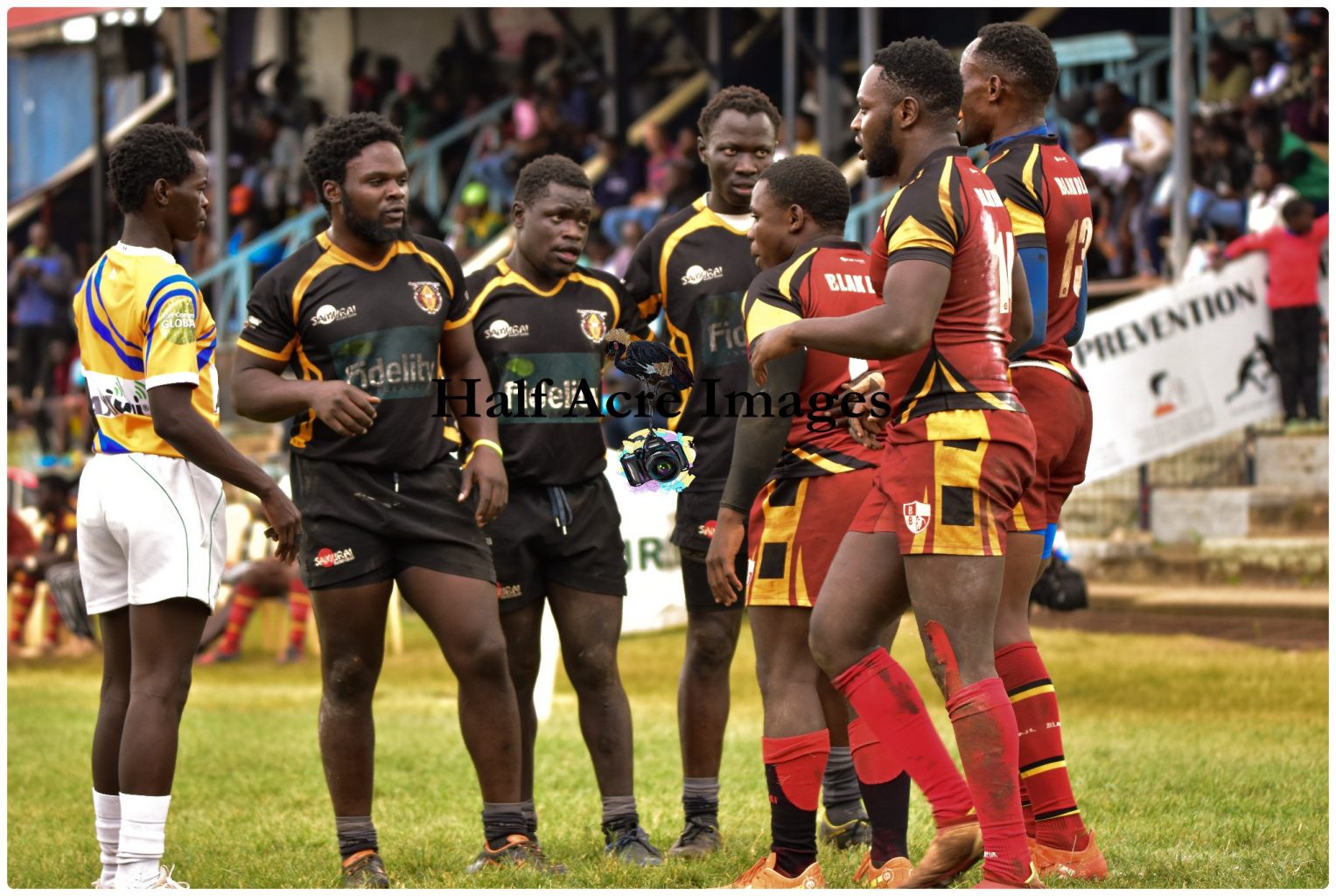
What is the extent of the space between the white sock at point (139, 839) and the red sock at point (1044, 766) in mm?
2731

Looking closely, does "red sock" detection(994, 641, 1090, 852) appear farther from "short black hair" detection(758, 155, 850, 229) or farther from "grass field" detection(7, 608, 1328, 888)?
"short black hair" detection(758, 155, 850, 229)

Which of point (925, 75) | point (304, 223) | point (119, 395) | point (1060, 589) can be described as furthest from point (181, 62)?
point (925, 75)

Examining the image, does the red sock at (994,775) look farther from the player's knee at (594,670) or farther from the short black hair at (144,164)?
the short black hair at (144,164)

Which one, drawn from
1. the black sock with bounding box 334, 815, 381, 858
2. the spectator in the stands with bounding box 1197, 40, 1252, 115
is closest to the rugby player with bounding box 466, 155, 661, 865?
the black sock with bounding box 334, 815, 381, 858

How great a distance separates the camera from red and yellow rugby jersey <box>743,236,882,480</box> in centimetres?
519

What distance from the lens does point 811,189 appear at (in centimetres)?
542

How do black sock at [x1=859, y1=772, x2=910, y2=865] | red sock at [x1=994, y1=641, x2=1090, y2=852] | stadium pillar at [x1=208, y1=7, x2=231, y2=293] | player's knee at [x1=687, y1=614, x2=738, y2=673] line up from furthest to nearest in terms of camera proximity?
stadium pillar at [x1=208, y1=7, x2=231, y2=293], player's knee at [x1=687, y1=614, x2=738, y2=673], red sock at [x1=994, y1=641, x2=1090, y2=852], black sock at [x1=859, y1=772, x2=910, y2=865]

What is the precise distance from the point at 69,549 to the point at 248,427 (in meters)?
5.60

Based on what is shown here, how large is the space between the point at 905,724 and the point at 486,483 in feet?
5.89

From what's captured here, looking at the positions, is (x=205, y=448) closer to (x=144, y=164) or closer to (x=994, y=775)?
(x=144, y=164)

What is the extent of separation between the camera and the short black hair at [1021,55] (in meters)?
5.34

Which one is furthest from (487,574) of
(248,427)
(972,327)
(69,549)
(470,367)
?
(248,427)

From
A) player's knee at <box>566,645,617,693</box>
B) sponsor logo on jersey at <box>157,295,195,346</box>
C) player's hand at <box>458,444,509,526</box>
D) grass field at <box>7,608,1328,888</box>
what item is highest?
sponsor logo on jersey at <box>157,295,195,346</box>

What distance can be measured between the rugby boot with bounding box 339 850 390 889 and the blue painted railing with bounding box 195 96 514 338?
1503cm
